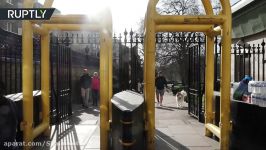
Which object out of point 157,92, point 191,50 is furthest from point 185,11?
point 191,50

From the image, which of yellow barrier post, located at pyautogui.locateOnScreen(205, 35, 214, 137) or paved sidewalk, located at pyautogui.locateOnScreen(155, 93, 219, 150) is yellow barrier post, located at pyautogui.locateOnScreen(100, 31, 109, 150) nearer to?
paved sidewalk, located at pyautogui.locateOnScreen(155, 93, 219, 150)

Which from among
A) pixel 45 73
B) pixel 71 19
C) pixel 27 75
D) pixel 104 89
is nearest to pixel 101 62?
pixel 104 89

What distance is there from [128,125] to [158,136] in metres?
3.26

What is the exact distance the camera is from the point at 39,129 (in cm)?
736

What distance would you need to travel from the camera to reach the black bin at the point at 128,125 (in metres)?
5.21

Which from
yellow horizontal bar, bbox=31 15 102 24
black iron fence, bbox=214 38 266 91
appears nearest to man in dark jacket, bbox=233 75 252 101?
yellow horizontal bar, bbox=31 15 102 24

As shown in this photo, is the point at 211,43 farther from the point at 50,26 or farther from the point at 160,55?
the point at 160,55

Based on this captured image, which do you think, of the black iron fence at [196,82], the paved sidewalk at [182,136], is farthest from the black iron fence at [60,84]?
the black iron fence at [196,82]

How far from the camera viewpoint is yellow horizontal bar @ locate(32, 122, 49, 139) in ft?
22.9

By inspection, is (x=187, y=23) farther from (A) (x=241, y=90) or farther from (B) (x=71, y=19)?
(B) (x=71, y=19)

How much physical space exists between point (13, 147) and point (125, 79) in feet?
20.8

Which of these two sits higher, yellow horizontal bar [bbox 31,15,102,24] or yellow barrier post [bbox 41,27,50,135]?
yellow horizontal bar [bbox 31,15,102,24]

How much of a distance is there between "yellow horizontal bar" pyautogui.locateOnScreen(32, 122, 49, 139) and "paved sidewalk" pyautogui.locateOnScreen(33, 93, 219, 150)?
0.27 metres

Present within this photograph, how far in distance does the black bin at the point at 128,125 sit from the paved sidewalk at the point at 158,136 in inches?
55.8
